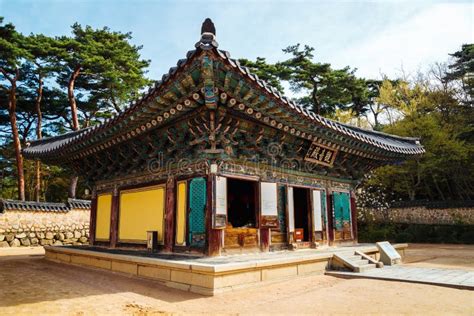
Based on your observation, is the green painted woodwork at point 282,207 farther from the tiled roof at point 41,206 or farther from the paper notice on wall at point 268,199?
the tiled roof at point 41,206

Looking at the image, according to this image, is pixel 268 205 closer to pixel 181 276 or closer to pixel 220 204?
pixel 220 204

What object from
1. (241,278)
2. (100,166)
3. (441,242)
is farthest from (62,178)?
(441,242)

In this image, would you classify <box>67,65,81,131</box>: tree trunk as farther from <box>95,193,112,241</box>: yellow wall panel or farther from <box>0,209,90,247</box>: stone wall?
<box>95,193,112,241</box>: yellow wall panel

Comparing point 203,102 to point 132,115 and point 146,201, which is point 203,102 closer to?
point 132,115

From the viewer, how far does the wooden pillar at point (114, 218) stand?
401 inches

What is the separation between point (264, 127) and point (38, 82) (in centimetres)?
2179

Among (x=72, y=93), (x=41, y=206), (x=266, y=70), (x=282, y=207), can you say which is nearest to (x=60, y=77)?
(x=72, y=93)

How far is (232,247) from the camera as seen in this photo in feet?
25.1

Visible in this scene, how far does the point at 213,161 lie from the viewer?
7.53 meters

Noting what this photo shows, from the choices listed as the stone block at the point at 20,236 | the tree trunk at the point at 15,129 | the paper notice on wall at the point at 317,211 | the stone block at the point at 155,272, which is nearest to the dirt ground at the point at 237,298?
the stone block at the point at 155,272

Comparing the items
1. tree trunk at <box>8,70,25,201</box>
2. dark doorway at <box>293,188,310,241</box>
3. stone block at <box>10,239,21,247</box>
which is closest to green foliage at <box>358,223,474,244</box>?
dark doorway at <box>293,188,310,241</box>

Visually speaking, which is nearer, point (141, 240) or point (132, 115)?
point (132, 115)

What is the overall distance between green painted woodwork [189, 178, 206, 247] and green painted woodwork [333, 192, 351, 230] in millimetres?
5223

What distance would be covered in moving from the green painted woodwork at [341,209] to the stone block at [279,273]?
13.0ft
